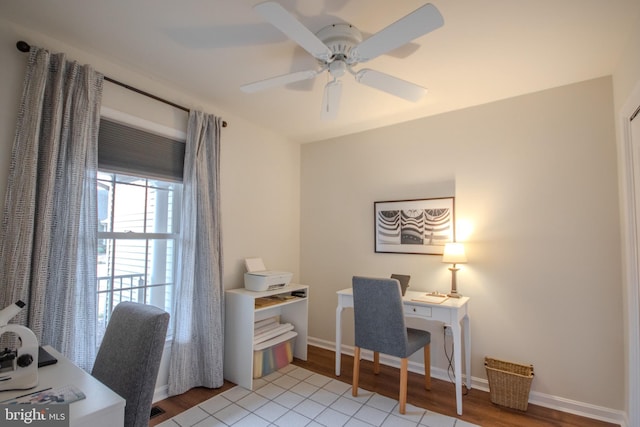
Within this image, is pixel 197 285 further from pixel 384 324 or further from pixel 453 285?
pixel 453 285

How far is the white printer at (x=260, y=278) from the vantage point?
2752mm

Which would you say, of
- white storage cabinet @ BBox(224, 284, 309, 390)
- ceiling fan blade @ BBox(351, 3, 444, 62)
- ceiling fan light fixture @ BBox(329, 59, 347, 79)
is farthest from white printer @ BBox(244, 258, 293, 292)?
ceiling fan blade @ BBox(351, 3, 444, 62)

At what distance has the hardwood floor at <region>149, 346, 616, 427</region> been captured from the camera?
2.11 metres

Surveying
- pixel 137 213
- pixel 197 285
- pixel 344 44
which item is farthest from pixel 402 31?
pixel 197 285

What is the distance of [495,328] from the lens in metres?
2.53

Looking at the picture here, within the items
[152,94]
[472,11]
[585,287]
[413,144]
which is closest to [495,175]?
[413,144]

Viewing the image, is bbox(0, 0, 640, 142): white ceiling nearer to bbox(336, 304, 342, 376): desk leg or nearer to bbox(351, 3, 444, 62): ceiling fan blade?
bbox(351, 3, 444, 62): ceiling fan blade

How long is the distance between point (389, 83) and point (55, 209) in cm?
209

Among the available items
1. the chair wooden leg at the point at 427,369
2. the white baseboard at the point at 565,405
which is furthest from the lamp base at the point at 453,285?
the white baseboard at the point at 565,405

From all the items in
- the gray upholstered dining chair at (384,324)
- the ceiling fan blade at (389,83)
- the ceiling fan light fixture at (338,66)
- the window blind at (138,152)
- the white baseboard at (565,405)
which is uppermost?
the ceiling fan light fixture at (338,66)

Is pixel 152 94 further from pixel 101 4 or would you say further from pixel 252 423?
pixel 252 423

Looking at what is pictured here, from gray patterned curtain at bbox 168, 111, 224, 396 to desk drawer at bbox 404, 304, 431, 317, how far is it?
154 cm

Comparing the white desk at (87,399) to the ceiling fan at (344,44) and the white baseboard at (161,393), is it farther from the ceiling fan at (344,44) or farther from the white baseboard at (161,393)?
the ceiling fan at (344,44)

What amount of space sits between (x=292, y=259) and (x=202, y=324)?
138 cm
